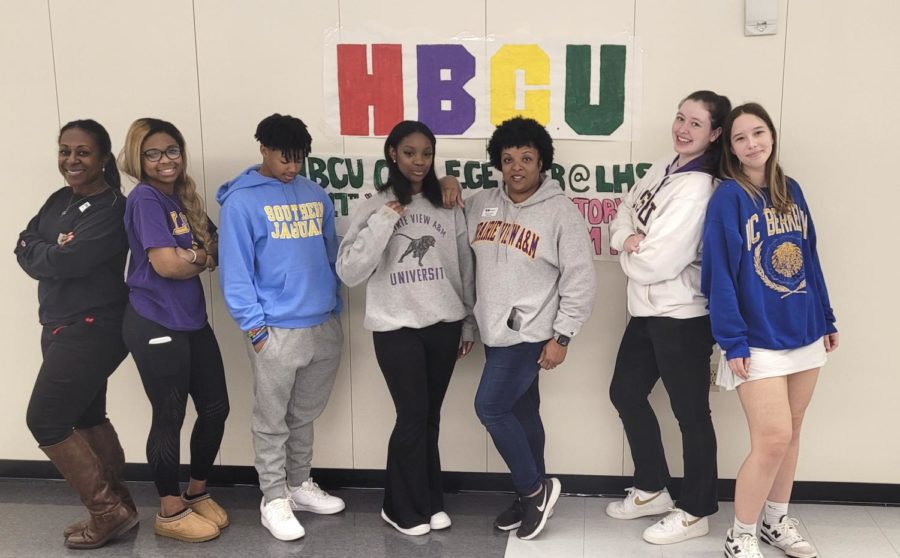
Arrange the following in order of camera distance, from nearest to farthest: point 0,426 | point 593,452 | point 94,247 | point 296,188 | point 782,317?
point 782,317
point 94,247
point 296,188
point 593,452
point 0,426

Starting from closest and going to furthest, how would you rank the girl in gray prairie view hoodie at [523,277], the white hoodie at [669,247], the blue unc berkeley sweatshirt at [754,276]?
the blue unc berkeley sweatshirt at [754,276] → the white hoodie at [669,247] → the girl in gray prairie view hoodie at [523,277]

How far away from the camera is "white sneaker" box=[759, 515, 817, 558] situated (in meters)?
2.68

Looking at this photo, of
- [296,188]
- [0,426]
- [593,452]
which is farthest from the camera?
[0,426]

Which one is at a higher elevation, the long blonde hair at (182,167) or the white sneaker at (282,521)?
the long blonde hair at (182,167)

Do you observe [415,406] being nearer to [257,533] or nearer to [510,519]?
[510,519]

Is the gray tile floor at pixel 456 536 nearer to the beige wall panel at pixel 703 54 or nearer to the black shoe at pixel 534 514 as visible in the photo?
the black shoe at pixel 534 514

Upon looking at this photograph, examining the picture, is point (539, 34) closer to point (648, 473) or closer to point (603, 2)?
point (603, 2)

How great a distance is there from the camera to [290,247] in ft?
9.11

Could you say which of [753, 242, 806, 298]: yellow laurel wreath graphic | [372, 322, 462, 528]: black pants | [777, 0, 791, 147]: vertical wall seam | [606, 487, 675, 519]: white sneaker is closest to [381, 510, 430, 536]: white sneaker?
[372, 322, 462, 528]: black pants

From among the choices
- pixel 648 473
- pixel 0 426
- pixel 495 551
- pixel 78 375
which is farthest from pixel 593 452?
pixel 0 426

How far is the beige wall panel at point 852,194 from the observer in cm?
287

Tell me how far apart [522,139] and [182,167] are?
1.21 meters

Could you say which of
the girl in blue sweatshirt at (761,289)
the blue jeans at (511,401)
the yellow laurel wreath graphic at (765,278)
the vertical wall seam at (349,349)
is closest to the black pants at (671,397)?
the girl in blue sweatshirt at (761,289)

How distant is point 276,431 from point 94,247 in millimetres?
915
